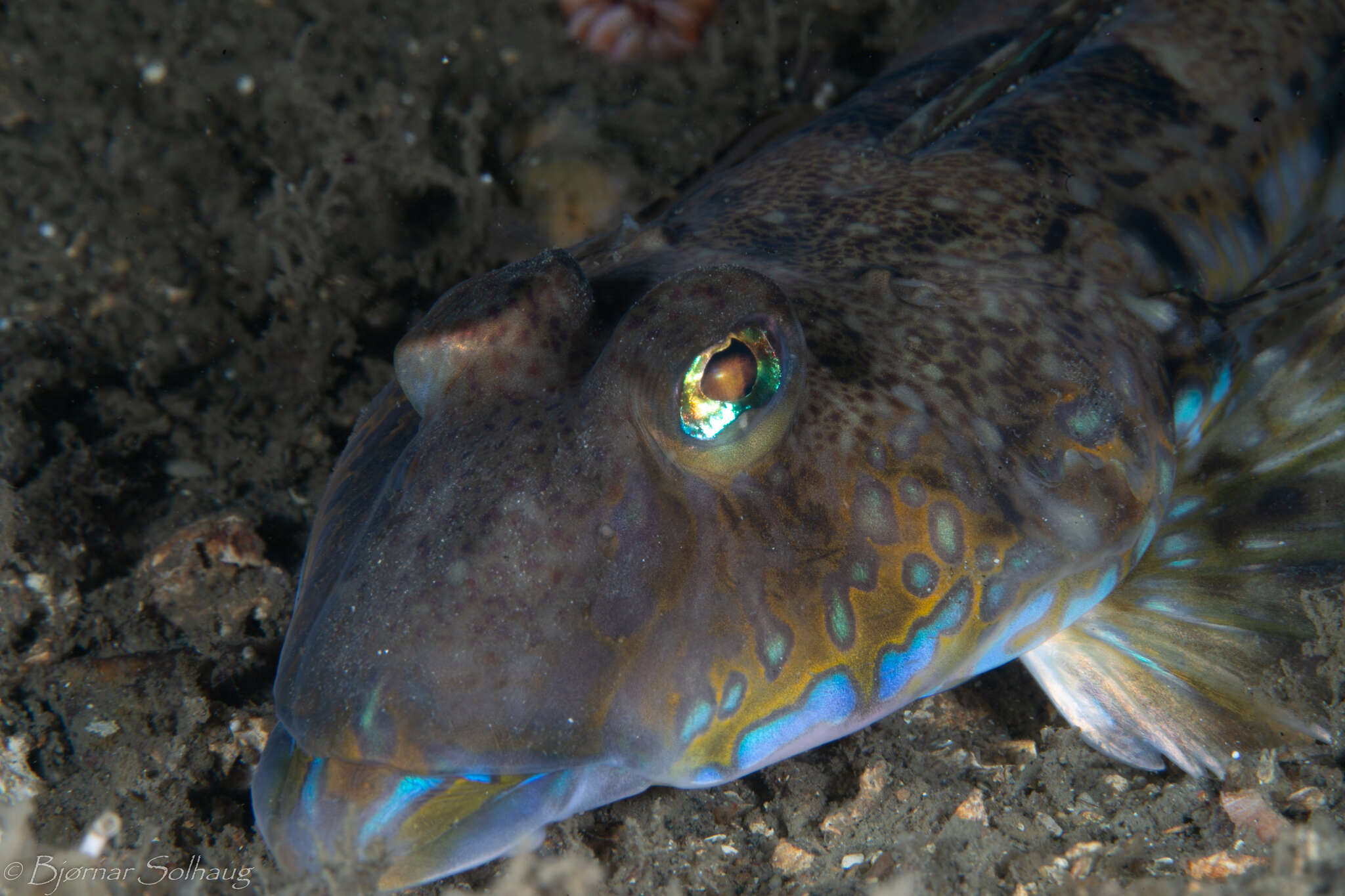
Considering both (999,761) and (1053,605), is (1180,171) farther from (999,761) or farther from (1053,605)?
(999,761)

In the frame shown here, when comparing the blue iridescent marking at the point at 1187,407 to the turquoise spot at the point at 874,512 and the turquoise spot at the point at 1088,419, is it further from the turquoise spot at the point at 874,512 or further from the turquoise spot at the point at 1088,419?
the turquoise spot at the point at 874,512

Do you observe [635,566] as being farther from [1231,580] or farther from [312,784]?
[1231,580]

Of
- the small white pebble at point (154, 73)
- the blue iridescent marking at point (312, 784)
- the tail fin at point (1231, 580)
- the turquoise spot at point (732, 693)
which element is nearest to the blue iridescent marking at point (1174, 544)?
the tail fin at point (1231, 580)

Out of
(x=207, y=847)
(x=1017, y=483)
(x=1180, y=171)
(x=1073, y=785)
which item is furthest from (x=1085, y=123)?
(x=207, y=847)

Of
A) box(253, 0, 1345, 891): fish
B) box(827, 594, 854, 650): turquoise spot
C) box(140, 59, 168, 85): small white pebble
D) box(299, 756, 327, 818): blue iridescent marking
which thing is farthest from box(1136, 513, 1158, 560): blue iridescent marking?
box(140, 59, 168, 85): small white pebble

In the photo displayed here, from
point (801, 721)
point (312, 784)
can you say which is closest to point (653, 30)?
point (801, 721)

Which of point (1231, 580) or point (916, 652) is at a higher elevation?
point (916, 652)
